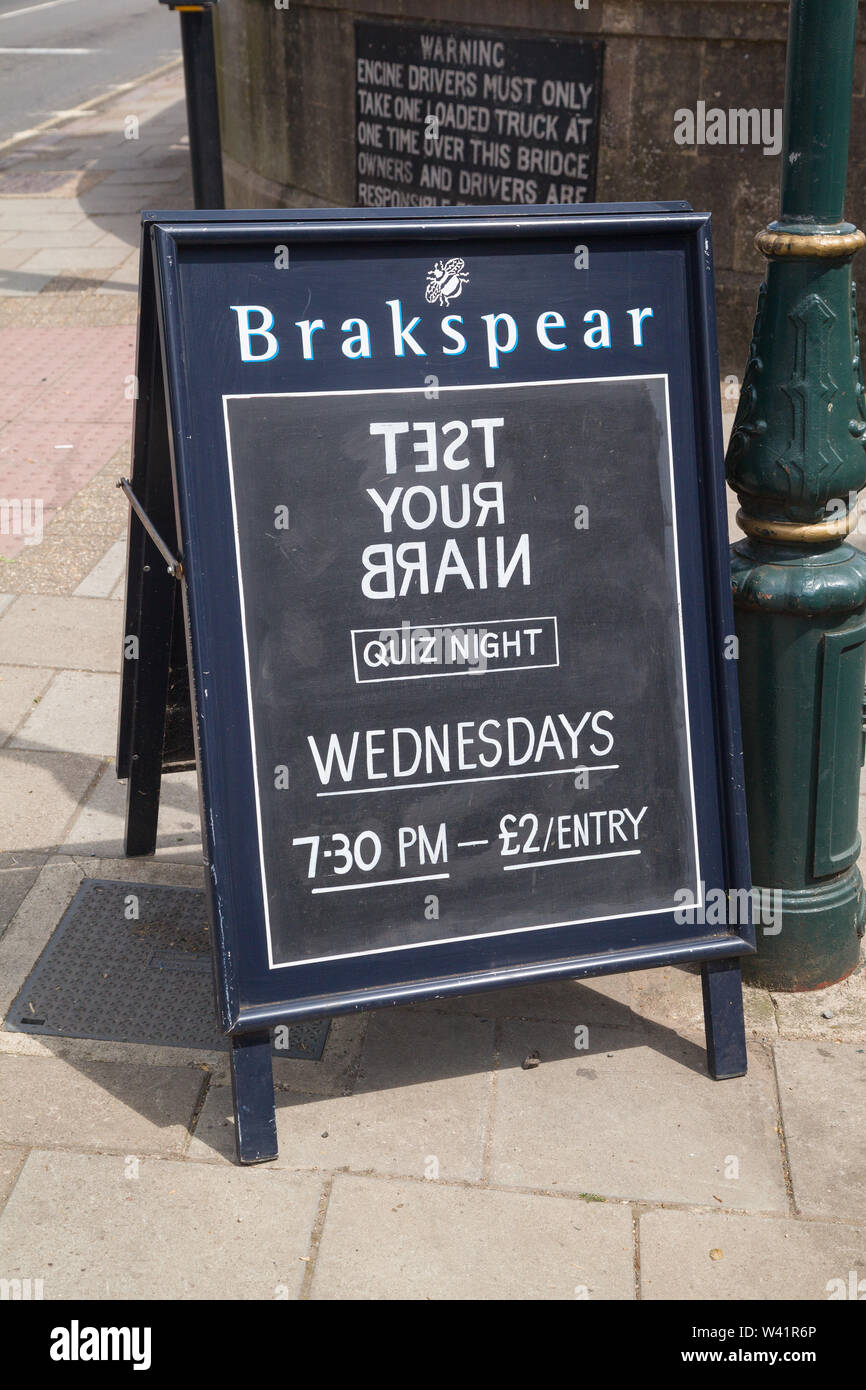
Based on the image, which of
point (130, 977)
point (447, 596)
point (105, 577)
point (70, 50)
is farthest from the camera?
point (70, 50)

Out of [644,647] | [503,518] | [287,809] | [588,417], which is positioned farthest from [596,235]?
[287,809]

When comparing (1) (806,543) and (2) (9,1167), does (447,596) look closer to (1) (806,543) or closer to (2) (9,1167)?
(1) (806,543)

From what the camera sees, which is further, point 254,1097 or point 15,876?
point 15,876

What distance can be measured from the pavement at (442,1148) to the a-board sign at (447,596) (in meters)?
0.27

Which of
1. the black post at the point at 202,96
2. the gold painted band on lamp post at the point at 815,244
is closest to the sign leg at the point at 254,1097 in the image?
the gold painted band on lamp post at the point at 815,244

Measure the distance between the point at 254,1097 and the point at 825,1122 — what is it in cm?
143

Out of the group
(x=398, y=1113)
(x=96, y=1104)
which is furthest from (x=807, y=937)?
(x=96, y=1104)

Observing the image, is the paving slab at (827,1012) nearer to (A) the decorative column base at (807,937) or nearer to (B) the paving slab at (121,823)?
(A) the decorative column base at (807,937)

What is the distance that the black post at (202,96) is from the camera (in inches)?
253

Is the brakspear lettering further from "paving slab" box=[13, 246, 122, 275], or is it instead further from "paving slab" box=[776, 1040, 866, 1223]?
"paving slab" box=[13, 246, 122, 275]

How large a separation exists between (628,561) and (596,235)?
0.76 meters

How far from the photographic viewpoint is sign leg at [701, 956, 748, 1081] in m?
3.58

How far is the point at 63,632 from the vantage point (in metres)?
5.92

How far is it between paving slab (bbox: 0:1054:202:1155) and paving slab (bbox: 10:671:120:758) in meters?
1.68
